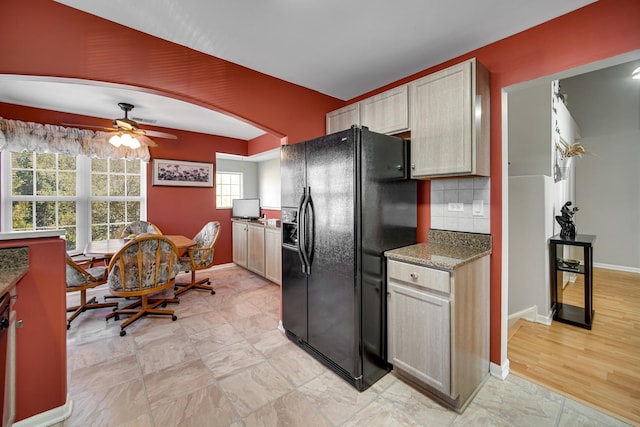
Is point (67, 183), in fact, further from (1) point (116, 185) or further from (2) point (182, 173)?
(2) point (182, 173)

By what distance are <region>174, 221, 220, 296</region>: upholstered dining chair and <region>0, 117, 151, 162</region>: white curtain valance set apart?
1.66 m

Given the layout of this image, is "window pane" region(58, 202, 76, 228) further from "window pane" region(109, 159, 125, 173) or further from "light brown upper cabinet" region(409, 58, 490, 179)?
"light brown upper cabinet" region(409, 58, 490, 179)

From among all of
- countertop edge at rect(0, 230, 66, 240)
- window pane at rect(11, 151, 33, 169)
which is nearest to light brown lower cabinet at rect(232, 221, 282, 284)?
countertop edge at rect(0, 230, 66, 240)

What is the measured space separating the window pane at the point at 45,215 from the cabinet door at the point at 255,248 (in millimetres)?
2729

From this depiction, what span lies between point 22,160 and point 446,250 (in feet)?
17.5

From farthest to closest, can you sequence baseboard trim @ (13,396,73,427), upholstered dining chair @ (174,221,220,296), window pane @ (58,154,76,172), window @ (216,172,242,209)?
window @ (216,172,242,209), window pane @ (58,154,76,172), upholstered dining chair @ (174,221,220,296), baseboard trim @ (13,396,73,427)

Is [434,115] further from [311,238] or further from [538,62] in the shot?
[311,238]

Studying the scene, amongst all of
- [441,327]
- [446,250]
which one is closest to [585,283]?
[446,250]

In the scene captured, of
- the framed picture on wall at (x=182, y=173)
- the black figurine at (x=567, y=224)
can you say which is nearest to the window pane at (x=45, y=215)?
the framed picture on wall at (x=182, y=173)

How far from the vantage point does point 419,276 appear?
177cm

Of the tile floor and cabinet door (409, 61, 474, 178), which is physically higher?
cabinet door (409, 61, 474, 178)

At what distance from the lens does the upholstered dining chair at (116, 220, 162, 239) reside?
3.96m

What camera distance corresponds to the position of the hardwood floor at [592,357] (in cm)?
177

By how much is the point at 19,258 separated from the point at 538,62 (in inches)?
137
